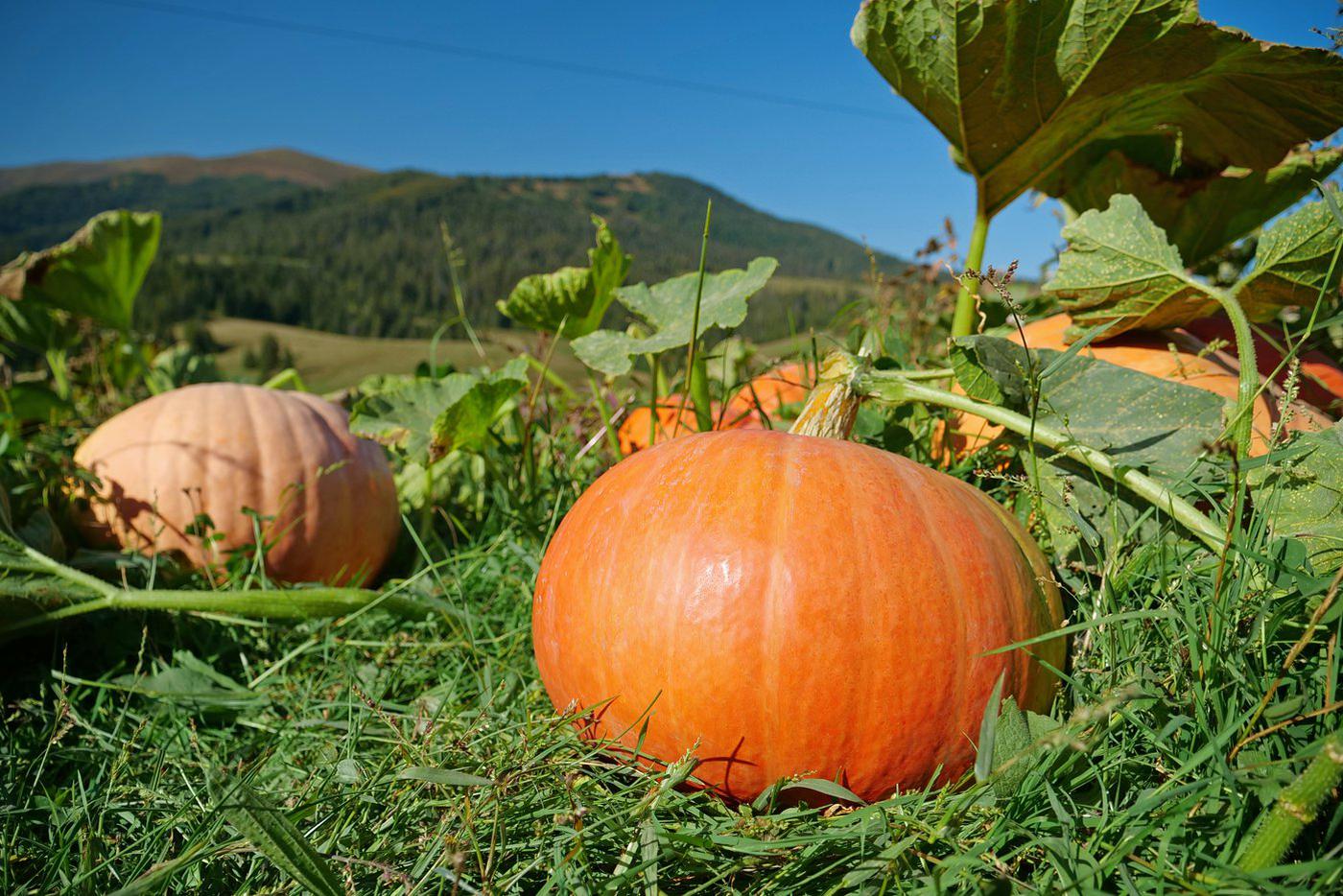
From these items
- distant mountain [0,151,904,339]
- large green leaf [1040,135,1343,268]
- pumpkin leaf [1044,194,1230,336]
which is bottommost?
pumpkin leaf [1044,194,1230,336]

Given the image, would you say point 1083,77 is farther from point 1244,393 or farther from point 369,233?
point 369,233

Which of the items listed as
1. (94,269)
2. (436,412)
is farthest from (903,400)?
(94,269)

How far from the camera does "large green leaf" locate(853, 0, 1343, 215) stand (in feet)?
4.83

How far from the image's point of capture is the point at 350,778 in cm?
110

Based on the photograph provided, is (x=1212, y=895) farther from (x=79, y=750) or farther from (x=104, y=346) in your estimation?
(x=104, y=346)

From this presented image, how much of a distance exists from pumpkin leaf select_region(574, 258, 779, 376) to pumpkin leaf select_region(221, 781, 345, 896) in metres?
0.94

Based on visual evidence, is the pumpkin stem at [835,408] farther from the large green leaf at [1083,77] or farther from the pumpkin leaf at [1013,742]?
the large green leaf at [1083,77]

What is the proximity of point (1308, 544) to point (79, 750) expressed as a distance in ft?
5.89

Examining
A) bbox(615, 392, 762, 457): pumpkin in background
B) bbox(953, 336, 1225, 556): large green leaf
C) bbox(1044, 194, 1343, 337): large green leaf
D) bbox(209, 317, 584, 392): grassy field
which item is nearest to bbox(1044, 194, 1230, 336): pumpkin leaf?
bbox(1044, 194, 1343, 337): large green leaf

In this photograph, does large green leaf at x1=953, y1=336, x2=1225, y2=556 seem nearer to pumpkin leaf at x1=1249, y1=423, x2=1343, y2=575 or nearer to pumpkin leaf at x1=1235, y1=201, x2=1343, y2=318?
pumpkin leaf at x1=1249, y1=423, x2=1343, y2=575

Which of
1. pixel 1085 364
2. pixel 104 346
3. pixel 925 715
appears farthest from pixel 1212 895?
pixel 104 346

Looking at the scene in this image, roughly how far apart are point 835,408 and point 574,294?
80 cm

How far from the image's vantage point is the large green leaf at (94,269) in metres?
2.53

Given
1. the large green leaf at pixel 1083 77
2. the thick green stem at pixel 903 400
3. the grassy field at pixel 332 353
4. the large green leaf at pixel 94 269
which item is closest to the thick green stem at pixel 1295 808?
the thick green stem at pixel 903 400
